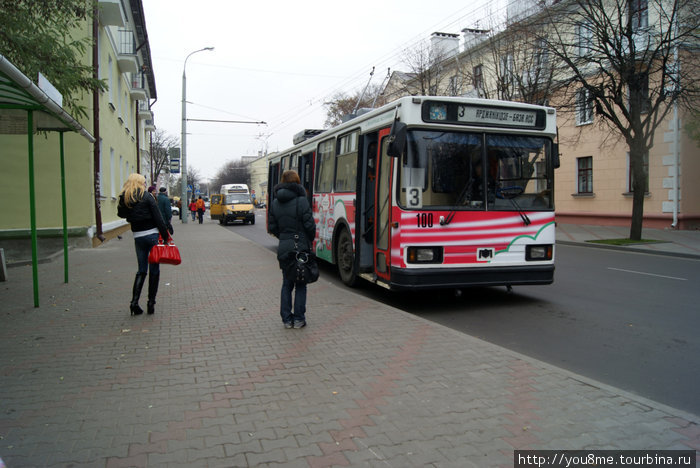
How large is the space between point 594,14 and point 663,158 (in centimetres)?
745

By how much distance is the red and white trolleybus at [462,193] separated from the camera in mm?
7176

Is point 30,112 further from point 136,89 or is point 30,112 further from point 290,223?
point 136,89

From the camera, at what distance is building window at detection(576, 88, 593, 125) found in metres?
18.3

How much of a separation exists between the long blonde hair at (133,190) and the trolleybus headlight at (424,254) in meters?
3.44

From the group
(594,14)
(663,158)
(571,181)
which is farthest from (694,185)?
(594,14)

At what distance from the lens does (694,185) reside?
70.3 feet

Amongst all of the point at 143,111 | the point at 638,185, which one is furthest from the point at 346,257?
the point at 143,111

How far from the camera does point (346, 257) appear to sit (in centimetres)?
951

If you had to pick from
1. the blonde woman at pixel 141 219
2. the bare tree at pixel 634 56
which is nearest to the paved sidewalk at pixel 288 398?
the blonde woman at pixel 141 219

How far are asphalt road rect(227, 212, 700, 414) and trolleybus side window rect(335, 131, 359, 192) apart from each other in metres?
1.82

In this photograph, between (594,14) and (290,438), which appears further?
(594,14)

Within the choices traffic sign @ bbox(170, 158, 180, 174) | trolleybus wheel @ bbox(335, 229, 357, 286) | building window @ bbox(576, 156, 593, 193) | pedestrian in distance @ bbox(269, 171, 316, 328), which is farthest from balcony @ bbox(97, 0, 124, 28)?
building window @ bbox(576, 156, 593, 193)

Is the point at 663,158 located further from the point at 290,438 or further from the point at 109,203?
the point at 290,438

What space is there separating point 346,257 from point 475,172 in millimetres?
3001
